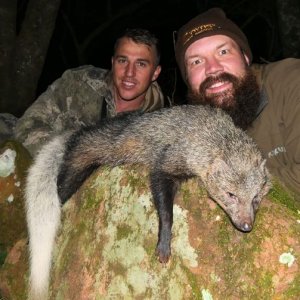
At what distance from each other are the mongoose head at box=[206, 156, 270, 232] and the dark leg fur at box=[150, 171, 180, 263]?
297 millimetres

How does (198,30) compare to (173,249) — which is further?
(198,30)

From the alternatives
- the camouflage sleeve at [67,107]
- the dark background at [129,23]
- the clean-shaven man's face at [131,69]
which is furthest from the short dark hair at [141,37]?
the dark background at [129,23]

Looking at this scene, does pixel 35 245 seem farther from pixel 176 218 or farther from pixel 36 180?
pixel 176 218

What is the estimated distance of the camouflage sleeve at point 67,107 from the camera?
5395 mm

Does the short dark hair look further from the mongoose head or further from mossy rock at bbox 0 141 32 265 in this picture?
the mongoose head

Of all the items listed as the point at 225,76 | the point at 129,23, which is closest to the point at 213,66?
the point at 225,76

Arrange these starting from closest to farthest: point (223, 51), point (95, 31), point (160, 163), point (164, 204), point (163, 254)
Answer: point (163, 254)
point (164, 204)
point (160, 163)
point (223, 51)
point (95, 31)

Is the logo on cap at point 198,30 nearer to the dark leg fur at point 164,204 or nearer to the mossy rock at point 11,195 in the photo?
the dark leg fur at point 164,204

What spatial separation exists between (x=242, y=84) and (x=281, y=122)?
513 millimetres

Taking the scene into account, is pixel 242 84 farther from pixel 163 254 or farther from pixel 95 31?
pixel 95 31

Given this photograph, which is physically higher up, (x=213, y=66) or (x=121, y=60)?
(x=213, y=66)

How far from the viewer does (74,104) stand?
556 centimetres

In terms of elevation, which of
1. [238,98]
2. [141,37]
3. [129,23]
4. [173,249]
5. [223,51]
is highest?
[223,51]

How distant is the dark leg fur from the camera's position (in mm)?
3023
